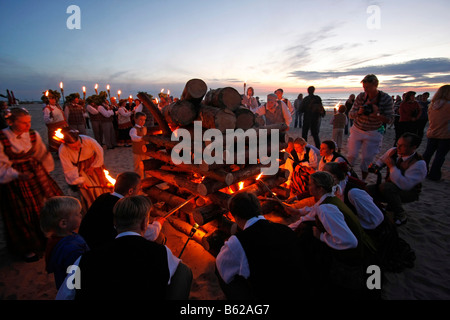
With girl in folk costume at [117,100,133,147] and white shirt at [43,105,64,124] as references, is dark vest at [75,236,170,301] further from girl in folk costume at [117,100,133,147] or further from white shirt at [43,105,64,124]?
girl in folk costume at [117,100,133,147]

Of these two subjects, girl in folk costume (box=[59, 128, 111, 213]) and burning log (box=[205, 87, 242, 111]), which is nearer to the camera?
burning log (box=[205, 87, 242, 111])

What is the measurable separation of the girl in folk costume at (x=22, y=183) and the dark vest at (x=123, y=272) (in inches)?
113

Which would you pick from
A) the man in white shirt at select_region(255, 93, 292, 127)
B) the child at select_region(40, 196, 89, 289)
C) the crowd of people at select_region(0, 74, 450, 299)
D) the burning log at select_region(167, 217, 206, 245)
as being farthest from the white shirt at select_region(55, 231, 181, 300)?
the man in white shirt at select_region(255, 93, 292, 127)

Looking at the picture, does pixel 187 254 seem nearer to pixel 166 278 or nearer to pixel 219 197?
pixel 219 197

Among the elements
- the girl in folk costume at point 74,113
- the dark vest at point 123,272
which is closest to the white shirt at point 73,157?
the dark vest at point 123,272

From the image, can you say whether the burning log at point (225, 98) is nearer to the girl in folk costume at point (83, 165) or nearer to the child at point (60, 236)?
the girl in folk costume at point (83, 165)

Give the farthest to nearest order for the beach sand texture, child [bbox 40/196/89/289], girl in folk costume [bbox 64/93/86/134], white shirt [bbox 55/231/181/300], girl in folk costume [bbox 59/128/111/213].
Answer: girl in folk costume [bbox 64/93/86/134]
girl in folk costume [bbox 59/128/111/213]
the beach sand texture
child [bbox 40/196/89/289]
white shirt [bbox 55/231/181/300]

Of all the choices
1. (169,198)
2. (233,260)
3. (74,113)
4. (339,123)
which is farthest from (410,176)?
(74,113)

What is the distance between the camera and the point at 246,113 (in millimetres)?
4086

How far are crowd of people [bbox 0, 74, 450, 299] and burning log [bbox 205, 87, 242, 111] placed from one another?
5.99ft

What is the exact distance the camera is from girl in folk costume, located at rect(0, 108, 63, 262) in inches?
135
